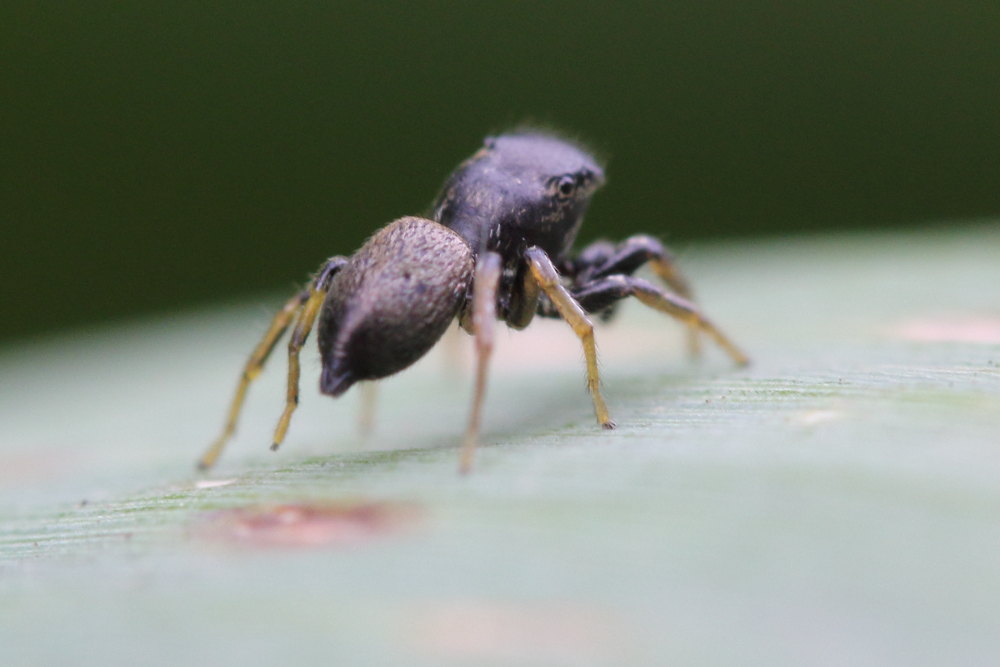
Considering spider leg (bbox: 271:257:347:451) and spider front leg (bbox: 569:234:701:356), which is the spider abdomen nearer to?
spider leg (bbox: 271:257:347:451)

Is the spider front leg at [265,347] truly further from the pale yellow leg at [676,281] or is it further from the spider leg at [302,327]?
the pale yellow leg at [676,281]

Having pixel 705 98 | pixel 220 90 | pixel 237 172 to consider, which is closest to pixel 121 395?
pixel 237 172

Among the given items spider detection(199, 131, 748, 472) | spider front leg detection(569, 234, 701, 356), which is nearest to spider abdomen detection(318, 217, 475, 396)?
spider detection(199, 131, 748, 472)

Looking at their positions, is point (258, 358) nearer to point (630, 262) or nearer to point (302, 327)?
point (302, 327)

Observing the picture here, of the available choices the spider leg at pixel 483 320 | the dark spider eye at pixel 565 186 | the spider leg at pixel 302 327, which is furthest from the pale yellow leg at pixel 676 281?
the spider leg at pixel 302 327

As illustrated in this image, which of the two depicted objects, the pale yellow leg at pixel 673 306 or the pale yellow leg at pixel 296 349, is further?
the pale yellow leg at pixel 673 306
